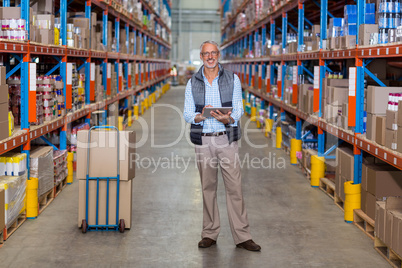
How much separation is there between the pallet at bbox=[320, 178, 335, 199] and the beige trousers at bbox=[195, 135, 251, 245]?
2.42 m

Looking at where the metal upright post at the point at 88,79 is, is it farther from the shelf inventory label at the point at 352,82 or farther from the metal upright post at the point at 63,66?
the shelf inventory label at the point at 352,82

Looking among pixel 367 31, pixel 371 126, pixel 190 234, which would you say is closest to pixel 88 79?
pixel 190 234

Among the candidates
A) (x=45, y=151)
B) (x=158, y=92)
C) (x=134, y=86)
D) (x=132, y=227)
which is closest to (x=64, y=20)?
(x=45, y=151)

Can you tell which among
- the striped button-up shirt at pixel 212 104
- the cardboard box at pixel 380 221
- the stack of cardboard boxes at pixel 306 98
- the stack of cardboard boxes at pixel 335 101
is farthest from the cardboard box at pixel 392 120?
the stack of cardboard boxes at pixel 306 98

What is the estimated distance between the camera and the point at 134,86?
16750 mm

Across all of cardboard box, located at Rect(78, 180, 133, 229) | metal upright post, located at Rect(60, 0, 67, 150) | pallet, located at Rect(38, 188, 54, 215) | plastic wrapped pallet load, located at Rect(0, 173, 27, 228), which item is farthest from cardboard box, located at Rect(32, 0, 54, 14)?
cardboard box, located at Rect(78, 180, 133, 229)

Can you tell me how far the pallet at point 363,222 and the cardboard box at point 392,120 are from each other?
1.02 metres

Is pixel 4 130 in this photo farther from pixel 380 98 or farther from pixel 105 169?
pixel 380 98

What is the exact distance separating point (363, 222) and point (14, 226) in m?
3.66

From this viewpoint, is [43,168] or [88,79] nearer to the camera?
[43,168]

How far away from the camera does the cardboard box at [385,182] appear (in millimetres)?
5352

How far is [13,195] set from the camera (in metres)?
5.37

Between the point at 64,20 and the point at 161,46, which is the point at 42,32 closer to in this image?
the point at 64,20

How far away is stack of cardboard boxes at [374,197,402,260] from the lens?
4.34 meters
